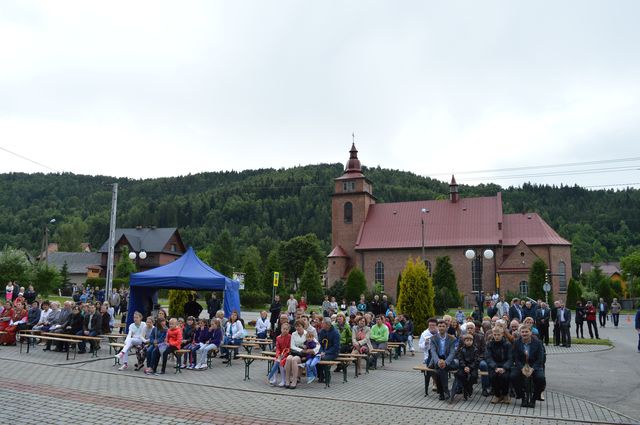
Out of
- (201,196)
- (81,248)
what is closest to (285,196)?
(201,196)

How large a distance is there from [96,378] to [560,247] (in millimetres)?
45403

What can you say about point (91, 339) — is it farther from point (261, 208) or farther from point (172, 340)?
point (261, 208)

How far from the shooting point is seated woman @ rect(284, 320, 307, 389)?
11.5 meters

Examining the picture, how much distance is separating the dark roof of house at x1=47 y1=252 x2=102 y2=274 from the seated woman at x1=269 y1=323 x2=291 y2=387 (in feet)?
238

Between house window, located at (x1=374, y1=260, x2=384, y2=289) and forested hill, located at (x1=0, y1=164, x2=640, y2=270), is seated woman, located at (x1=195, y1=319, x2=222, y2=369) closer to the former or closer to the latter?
house window, located at (x1=374, y1=260, x2=384, y2=289)

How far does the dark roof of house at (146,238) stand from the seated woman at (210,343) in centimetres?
6129

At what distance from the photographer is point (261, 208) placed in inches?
5507

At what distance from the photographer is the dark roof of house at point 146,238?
73062 millimetres

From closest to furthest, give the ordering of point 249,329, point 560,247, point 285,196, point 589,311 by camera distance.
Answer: point 589,311 < point 249,329 < point 560,247 < point 285,196

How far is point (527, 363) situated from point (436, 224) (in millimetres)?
44087

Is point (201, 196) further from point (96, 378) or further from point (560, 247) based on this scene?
point (96, 378)

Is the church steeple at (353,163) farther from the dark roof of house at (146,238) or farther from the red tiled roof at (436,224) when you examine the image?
the dark roof of house at (146,238)

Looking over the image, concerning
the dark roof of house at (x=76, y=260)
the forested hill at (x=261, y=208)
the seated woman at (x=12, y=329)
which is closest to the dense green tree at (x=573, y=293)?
the seated woman at (x=12, y=329)

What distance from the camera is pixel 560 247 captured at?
48.3 meters
